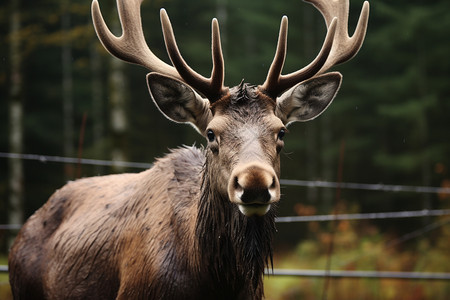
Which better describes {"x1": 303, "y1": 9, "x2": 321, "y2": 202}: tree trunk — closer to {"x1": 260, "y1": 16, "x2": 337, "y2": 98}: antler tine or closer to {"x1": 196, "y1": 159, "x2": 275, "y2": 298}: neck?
{"x1": 260, "y1": 16, "x2": 337, "y2": 98}: antler tine

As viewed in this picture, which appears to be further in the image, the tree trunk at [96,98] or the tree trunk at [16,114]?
the tree trunk at [96,98]

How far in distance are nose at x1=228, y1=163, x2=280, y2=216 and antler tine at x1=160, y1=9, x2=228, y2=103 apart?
2.28 ft

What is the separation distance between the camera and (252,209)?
298cm

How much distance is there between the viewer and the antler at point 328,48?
11.5ft

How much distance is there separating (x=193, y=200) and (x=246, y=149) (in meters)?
0.78

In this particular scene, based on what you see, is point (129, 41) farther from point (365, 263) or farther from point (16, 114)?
point (365, 263)

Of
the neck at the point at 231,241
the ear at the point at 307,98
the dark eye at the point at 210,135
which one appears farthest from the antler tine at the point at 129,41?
the neck at the point at 231,241

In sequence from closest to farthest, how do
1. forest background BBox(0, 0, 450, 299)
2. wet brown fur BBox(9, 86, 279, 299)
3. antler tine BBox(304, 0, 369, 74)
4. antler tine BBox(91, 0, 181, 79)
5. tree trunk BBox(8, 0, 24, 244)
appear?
wet brown fur BBox(9, 86, 279, 299)
antler tine BBox(91, 0, 181, 79)
antler tine BBox(304, 0, 369, 74)
tree trunk BBox(8, 0, 24, 244)
forest background BBox(0, 0, 450, 299)

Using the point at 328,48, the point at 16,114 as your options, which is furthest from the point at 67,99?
the point at 328,48

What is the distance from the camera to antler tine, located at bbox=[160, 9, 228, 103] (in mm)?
3467

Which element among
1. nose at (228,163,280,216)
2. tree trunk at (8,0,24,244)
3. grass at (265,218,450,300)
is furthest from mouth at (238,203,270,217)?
tree trunk at (8,0,24,244)

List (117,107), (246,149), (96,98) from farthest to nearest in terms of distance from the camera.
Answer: (96,98) < (117,107) < (246,149)

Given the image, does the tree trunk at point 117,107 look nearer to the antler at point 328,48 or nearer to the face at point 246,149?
the antler at point 328,48

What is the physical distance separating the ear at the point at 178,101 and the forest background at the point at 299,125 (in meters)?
6.25
